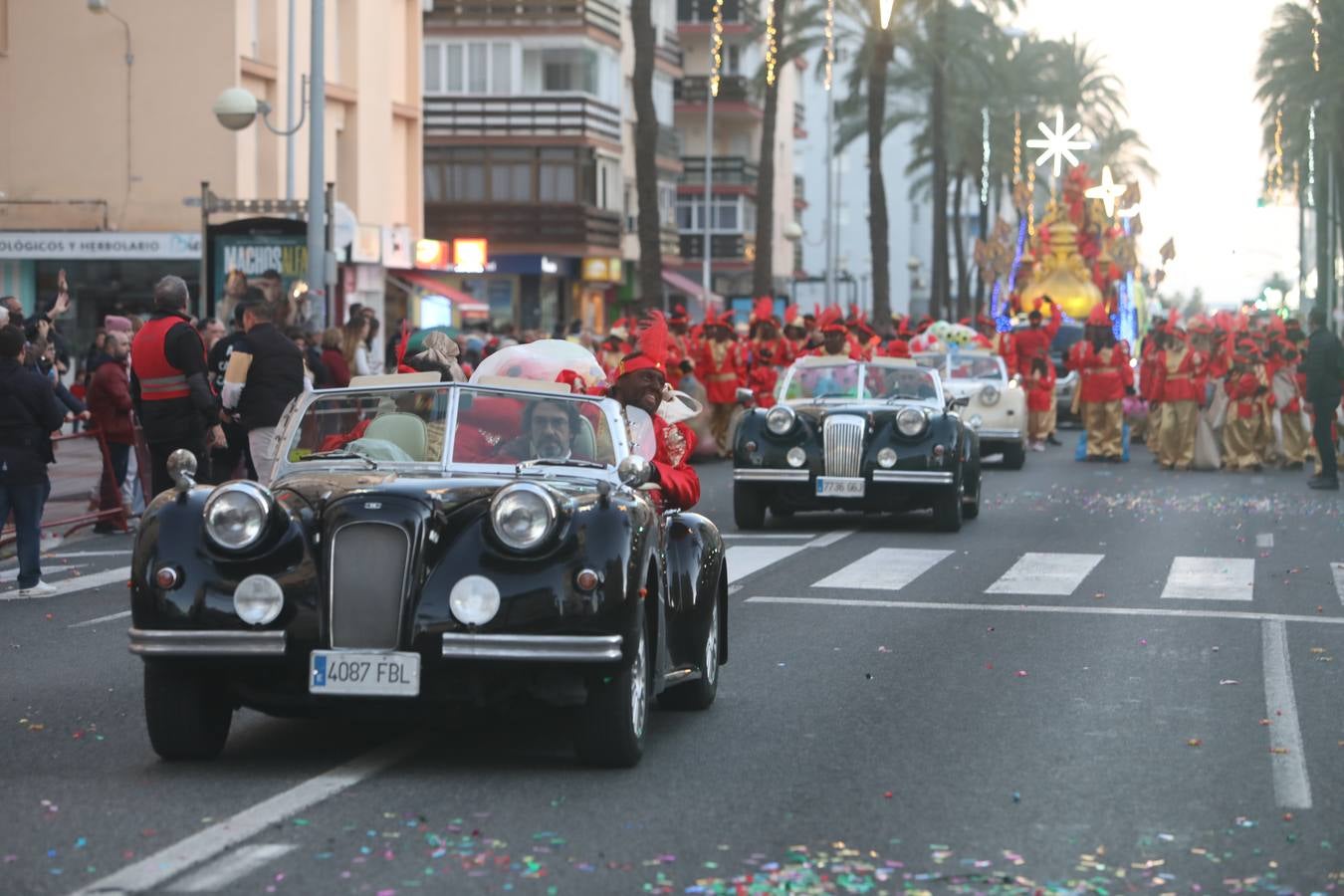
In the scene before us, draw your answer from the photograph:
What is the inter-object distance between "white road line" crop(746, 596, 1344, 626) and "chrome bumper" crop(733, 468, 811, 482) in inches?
198

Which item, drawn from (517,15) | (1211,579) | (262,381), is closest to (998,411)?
(1211,579)

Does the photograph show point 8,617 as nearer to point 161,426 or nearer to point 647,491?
point 161,426

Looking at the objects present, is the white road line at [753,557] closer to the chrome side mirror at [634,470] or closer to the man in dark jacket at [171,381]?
the man in dark jacket at [171,381]

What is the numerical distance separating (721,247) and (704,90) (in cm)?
651

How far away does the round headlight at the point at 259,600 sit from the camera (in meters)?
7.65

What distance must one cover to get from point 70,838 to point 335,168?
3767 centimetres

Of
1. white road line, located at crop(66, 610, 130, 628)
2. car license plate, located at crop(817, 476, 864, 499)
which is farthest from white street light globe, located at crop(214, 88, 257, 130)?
white road line, located at crop(66, 610, 130, 628)

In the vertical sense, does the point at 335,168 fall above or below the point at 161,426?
above

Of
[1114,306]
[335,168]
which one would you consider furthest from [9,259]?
[1114,306]

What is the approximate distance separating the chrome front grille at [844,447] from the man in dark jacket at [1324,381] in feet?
27.9

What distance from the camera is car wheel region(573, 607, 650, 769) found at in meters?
7.86

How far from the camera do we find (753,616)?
13281 mm

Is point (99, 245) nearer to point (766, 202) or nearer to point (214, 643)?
point (766, 202)

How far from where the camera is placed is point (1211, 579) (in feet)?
51.6
